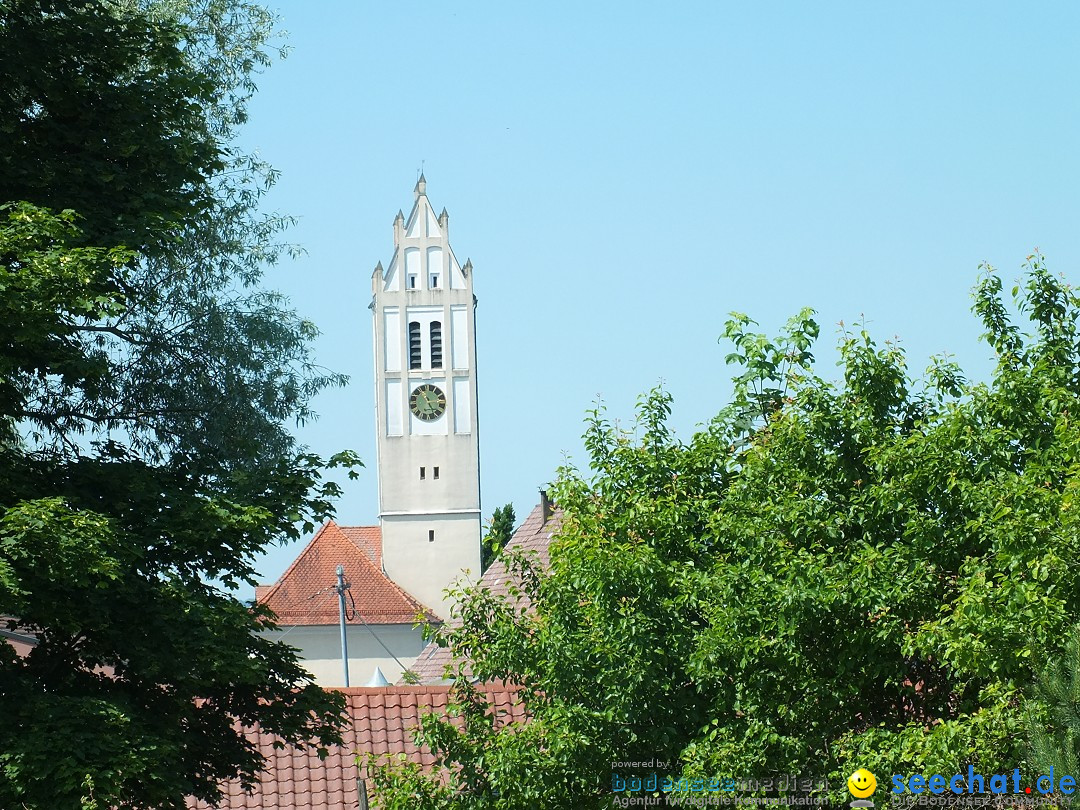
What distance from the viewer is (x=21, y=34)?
10695 millimetres

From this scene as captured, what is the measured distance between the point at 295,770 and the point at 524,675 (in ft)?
18.9

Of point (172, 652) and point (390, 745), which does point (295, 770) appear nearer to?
point (390, 745)

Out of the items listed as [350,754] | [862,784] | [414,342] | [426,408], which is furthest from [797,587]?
[414,342]

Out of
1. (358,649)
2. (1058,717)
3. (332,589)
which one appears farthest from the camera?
(358,649)

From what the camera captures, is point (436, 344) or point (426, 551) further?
point (436, 344)

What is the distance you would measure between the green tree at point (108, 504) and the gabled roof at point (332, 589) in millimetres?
43310

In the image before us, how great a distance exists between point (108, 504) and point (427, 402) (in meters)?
51.6

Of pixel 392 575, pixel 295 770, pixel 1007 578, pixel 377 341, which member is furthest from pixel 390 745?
pixel 377 341

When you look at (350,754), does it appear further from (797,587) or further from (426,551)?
(426,551)

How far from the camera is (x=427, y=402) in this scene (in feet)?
203

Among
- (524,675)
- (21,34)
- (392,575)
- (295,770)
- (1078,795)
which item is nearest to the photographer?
(1078,795)

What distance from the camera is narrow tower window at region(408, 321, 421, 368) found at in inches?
2464

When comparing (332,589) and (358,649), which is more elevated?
(332,589)

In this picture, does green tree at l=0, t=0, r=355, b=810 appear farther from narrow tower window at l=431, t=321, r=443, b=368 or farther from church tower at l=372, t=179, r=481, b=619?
narrow tower window at l=431, t=321, r=443, b=368
